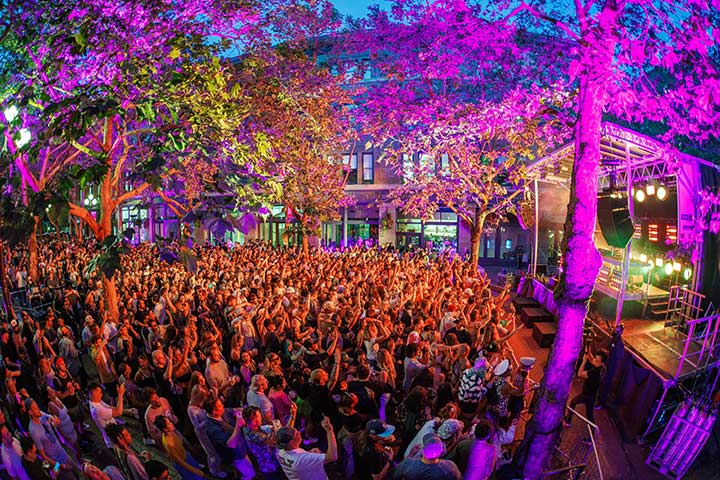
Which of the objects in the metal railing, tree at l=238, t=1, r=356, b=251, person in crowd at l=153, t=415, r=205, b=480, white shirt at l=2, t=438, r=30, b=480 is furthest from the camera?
tree at l=238, t=1, r=356, b=251

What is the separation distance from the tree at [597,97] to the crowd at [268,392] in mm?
917

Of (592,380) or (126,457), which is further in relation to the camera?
(592,380)

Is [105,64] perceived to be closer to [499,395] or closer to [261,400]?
[261,400]

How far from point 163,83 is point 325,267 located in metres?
8.43

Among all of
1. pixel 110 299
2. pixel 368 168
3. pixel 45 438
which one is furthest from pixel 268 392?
pixel 368 168

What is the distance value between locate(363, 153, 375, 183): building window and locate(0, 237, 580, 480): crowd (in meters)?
19.1

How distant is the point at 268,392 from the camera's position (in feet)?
18.0

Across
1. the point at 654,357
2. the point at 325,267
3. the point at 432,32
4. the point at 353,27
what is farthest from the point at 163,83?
the point at 353,27

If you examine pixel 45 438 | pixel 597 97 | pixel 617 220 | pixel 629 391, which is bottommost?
pixel 629 391

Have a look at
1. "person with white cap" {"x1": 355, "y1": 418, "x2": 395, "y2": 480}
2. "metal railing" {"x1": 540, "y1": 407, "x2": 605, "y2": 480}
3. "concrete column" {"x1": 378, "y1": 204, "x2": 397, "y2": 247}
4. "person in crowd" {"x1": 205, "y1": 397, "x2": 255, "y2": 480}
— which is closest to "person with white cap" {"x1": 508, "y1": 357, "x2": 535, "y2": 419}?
"metal railing" {"x1": 540, "y1": 407, "x2": 605, "y2": 480}

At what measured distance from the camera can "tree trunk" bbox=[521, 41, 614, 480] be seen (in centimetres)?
472

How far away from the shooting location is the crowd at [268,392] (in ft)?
14.1

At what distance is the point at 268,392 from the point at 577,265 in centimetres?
376

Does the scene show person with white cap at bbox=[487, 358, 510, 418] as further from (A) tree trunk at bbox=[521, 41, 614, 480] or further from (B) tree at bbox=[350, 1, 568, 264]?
(B) tree at bbox=[350, 1, 568, 264]
